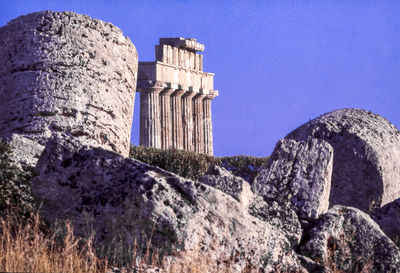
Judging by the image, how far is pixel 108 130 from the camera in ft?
29.2

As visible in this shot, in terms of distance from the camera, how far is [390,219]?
965 cm

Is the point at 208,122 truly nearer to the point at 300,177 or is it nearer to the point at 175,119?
the point at 175,119

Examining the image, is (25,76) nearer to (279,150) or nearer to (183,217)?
(279,150)

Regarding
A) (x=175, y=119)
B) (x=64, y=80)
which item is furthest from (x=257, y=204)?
(x=175, y=119)

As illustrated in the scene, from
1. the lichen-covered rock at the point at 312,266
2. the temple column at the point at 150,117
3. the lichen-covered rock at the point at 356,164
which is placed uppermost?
the temple column at the point at 150,117

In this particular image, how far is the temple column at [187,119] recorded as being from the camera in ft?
137

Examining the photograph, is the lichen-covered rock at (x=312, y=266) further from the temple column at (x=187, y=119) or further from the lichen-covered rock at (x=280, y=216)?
the temple column at (x=187, y=119)

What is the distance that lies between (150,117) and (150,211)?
33.2 m

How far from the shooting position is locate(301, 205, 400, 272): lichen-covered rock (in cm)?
691

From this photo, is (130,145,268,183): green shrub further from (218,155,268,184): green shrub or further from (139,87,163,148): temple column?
(139,87,163,148): temple column

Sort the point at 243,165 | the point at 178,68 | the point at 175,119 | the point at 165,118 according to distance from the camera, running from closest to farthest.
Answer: the point at 243,165
the point at 178,68
the point at 165,118
the point at 175,119

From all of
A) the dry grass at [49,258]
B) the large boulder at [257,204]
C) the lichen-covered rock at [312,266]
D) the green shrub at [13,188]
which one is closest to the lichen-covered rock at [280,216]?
the large boulder at [257,204]

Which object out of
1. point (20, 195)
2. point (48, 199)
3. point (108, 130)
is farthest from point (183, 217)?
point (108, 130)

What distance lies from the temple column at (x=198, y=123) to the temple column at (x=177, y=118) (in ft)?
5.10
